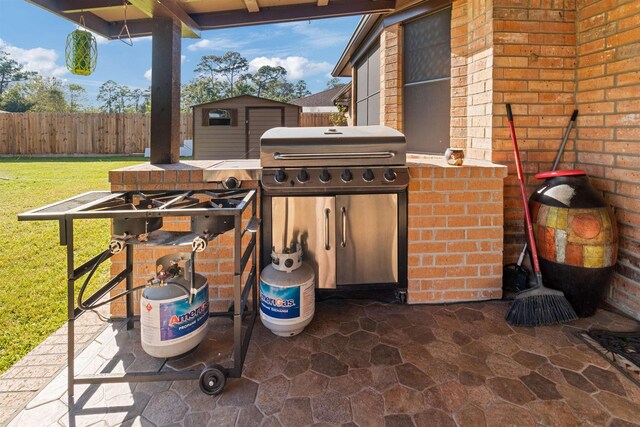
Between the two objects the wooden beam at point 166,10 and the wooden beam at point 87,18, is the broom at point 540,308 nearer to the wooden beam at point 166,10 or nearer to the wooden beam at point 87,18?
the wooden beam at point 166,10

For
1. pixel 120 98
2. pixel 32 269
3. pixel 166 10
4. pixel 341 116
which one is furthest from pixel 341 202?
pixel 120 98

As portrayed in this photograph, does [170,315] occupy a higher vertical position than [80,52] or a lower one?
lower

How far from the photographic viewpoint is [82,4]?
3.04m

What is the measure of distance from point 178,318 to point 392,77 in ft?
13.1

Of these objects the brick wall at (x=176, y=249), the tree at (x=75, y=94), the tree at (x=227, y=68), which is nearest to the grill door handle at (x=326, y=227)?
the brick wall at (x=176, y=249)

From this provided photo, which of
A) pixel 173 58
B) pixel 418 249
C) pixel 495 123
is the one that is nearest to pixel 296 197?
pixel 418 249

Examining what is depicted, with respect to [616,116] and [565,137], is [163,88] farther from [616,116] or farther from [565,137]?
[616,116]

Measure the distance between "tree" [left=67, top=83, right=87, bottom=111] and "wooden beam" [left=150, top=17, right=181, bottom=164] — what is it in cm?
3963

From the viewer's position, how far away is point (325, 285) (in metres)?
2.76

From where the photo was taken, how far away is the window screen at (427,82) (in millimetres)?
3975

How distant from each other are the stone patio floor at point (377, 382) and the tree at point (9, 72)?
40741 millimetres

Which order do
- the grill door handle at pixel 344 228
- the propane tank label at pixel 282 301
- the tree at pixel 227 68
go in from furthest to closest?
the tree at pixel 227 68 < the grill door handle at pixel 344 228 < the propane tank label at pixel 282 301

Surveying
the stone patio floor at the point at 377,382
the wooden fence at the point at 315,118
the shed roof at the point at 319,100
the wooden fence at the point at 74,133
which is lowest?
the stone patio floor at the point at 377,382

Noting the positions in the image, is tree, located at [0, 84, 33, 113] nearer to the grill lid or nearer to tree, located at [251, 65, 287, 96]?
tree, located at [251, 65, 287, 96]
